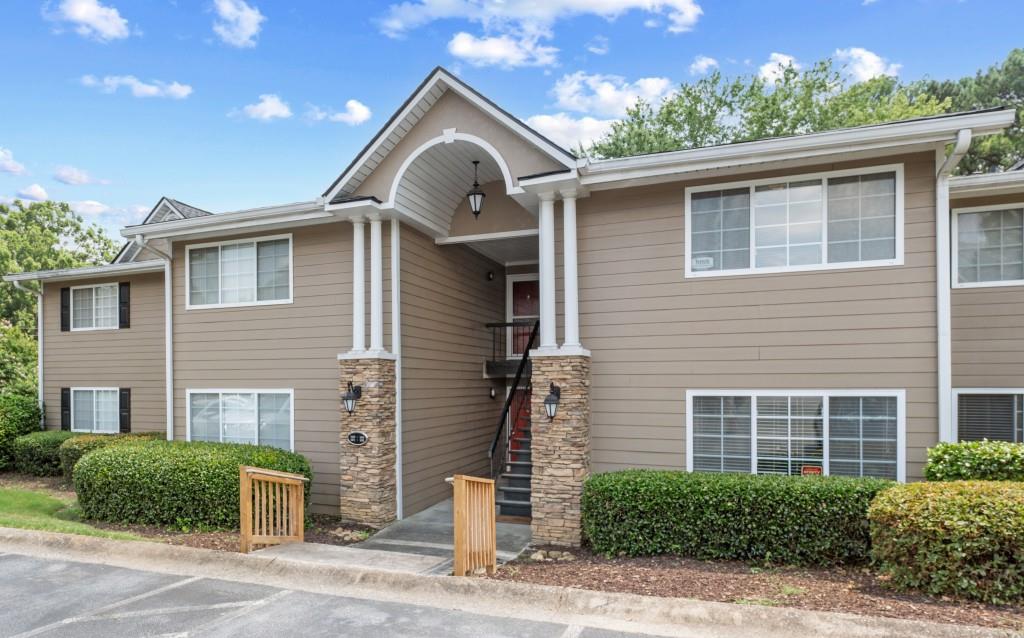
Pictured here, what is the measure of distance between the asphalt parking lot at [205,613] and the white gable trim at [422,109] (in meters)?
5.32

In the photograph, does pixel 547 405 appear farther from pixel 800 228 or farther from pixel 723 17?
pixel 723 17

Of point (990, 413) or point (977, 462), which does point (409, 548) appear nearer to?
point (977, 462)

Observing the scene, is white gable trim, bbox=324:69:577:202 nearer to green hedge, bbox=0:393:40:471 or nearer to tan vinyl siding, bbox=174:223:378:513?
tan vinyl siding, bbox=174:223:378:513

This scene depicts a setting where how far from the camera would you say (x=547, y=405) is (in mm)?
7621

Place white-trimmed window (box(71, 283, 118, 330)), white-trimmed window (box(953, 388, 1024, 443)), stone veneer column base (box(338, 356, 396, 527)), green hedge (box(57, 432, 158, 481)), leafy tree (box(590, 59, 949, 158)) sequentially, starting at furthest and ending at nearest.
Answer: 1. leafy tree (box(590, 59, 949, 158))
2. white-trimmed window (box(71, 283, 118, 330))
3. green hedge (box(57, 432, 158, 481))
4. stone veneer column base (box(338, 356, 396, 527))
5. white-trimmed window (box(953, 388, 1024, 443))

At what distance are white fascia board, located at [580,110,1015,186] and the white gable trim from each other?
21.1 inches

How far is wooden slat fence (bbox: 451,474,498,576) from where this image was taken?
6.04 meters

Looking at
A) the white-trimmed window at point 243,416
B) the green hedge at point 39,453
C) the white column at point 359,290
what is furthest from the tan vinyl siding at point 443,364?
the green hedge at point 39,453

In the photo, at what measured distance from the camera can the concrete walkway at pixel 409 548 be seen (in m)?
6.83

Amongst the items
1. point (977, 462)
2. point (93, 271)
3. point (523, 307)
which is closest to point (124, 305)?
point (93, 271)

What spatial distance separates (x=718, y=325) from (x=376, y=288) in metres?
4.87

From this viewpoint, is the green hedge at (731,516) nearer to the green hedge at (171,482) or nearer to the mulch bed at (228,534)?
the mulch bed at (228,534)

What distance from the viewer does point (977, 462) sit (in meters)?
6.13

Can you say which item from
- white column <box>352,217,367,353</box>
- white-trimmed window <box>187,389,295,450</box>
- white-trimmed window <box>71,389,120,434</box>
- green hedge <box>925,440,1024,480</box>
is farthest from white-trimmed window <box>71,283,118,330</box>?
green hedge <box>925,440,1024,480</box>
